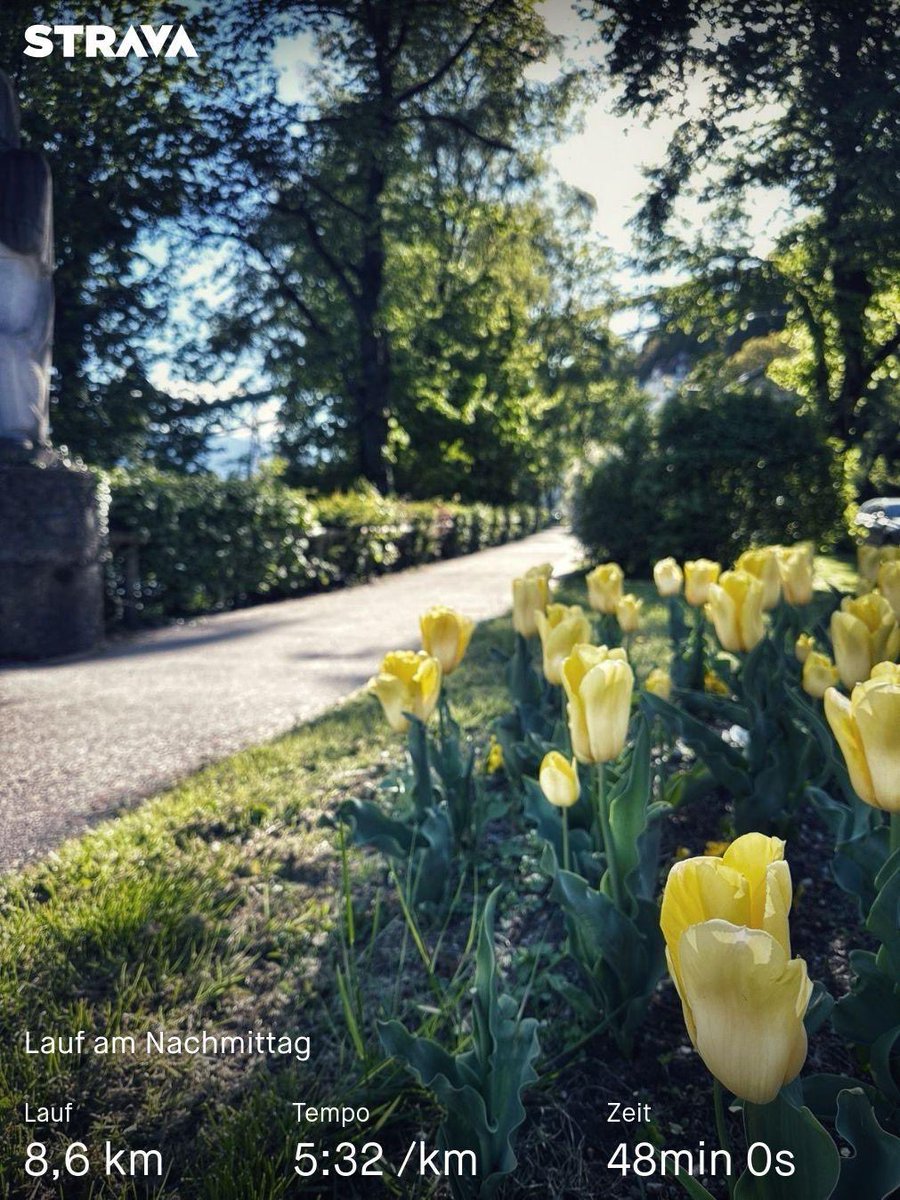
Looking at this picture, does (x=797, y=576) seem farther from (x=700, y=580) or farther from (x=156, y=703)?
(x=156, y=703)

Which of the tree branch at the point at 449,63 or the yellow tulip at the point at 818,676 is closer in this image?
the yellow tulip at the point at 818,676

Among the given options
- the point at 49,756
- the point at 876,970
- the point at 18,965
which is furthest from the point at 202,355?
the point at 876,970

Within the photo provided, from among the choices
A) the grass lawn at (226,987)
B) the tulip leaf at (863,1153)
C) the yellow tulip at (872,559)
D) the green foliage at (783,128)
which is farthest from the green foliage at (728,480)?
the tulip leaf at (863,1153)

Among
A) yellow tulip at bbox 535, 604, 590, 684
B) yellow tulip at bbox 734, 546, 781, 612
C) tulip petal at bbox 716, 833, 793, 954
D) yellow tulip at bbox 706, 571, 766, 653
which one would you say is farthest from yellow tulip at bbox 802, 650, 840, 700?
tulip petal at bbox 716, 833, 793, 954

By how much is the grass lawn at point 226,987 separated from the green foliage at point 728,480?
24.3 feet

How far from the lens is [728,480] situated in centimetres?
877

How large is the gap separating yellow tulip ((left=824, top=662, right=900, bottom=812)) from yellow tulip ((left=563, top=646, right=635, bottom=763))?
29 centimetres

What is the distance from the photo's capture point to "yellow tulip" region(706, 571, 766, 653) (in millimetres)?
1799

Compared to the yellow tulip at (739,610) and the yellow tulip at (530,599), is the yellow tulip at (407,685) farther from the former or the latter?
the yellow tulip at (739,610)

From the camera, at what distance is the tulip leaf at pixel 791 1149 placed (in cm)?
64

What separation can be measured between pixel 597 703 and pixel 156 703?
302 centimetres

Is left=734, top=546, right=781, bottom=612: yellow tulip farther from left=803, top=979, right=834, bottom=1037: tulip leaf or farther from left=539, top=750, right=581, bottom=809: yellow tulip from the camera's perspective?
left=803, top=979, right=834, bottom=1037: tulip leaf

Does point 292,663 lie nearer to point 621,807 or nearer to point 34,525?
point 34,525

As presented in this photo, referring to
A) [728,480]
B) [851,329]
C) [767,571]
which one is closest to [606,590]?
[767,571]
